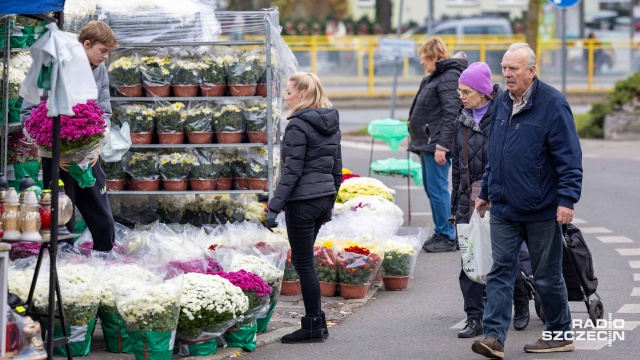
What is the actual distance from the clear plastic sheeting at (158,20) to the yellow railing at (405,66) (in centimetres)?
2046

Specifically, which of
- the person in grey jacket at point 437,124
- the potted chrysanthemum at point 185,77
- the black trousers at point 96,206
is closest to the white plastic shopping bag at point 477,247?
the black trousers at point 96,206

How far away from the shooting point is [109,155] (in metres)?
10.3

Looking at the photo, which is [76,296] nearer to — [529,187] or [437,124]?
[529,187]

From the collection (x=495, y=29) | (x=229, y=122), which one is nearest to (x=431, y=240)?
(x=229, y=122)

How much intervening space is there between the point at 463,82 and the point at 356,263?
78.3 inches

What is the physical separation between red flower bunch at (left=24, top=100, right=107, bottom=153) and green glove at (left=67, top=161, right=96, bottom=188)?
0.38 metres

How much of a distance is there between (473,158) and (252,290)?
1873 millimetres

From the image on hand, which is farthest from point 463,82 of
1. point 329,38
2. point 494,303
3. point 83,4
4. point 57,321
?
point 329,38

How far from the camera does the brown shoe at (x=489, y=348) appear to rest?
7.22 metres

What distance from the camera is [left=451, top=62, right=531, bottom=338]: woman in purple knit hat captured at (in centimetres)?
810

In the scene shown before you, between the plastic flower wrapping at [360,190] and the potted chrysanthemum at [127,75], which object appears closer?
the potted chrysanthemum at [127,75]

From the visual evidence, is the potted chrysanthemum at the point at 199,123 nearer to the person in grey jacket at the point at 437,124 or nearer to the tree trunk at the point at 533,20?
the person in grey jacket at the point at 437,124

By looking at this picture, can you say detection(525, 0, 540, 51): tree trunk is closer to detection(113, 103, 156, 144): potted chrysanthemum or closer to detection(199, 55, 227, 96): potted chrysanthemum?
detection(199, 55, 227, 96): potted chrysanthemum

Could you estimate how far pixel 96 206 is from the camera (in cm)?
834
